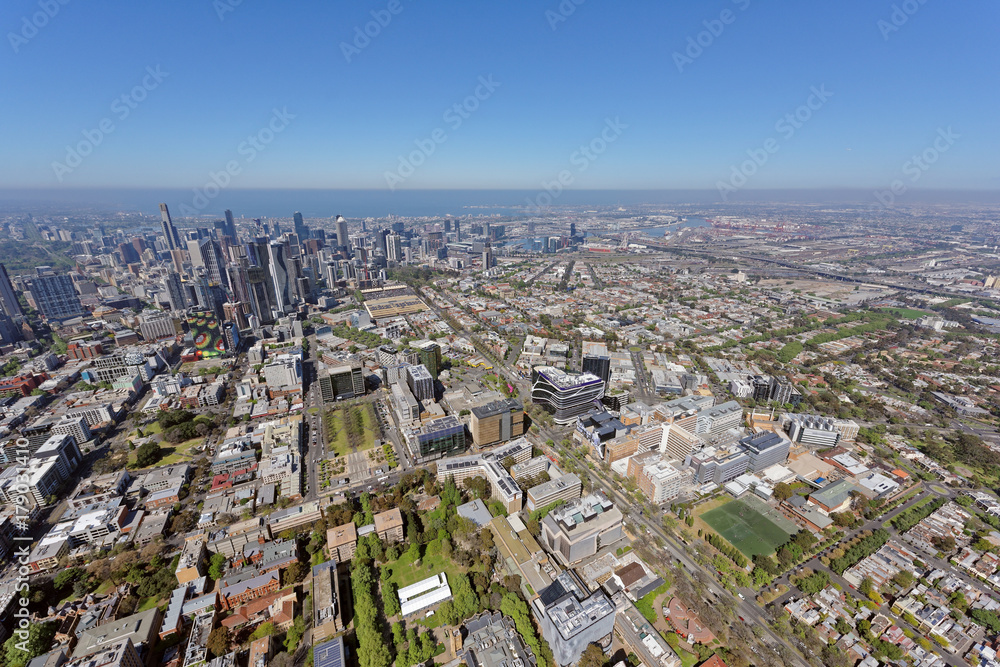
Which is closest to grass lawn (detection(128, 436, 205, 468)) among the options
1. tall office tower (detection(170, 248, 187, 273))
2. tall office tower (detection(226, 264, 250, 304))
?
tall office tower (detection(226, 264, 250, 304))

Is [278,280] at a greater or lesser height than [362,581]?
greater

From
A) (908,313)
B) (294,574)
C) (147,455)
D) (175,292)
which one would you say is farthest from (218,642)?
(908,313)

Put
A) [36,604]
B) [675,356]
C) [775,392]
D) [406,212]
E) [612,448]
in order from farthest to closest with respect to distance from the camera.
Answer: [406,212] → [675,356] → [775,392] → [612,448] → [36,604]

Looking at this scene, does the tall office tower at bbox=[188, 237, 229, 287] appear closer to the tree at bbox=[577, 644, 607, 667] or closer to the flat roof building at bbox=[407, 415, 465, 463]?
the flat roof building at bbox=[407, 415, 465, 463]

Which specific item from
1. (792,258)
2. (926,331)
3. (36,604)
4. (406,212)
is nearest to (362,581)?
(36,604)

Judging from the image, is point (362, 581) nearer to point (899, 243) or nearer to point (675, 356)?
point (675, 356)

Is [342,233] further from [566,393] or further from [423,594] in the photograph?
[423,594]

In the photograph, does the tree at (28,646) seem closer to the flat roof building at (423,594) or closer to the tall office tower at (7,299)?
the flat roof building at (423,594)
